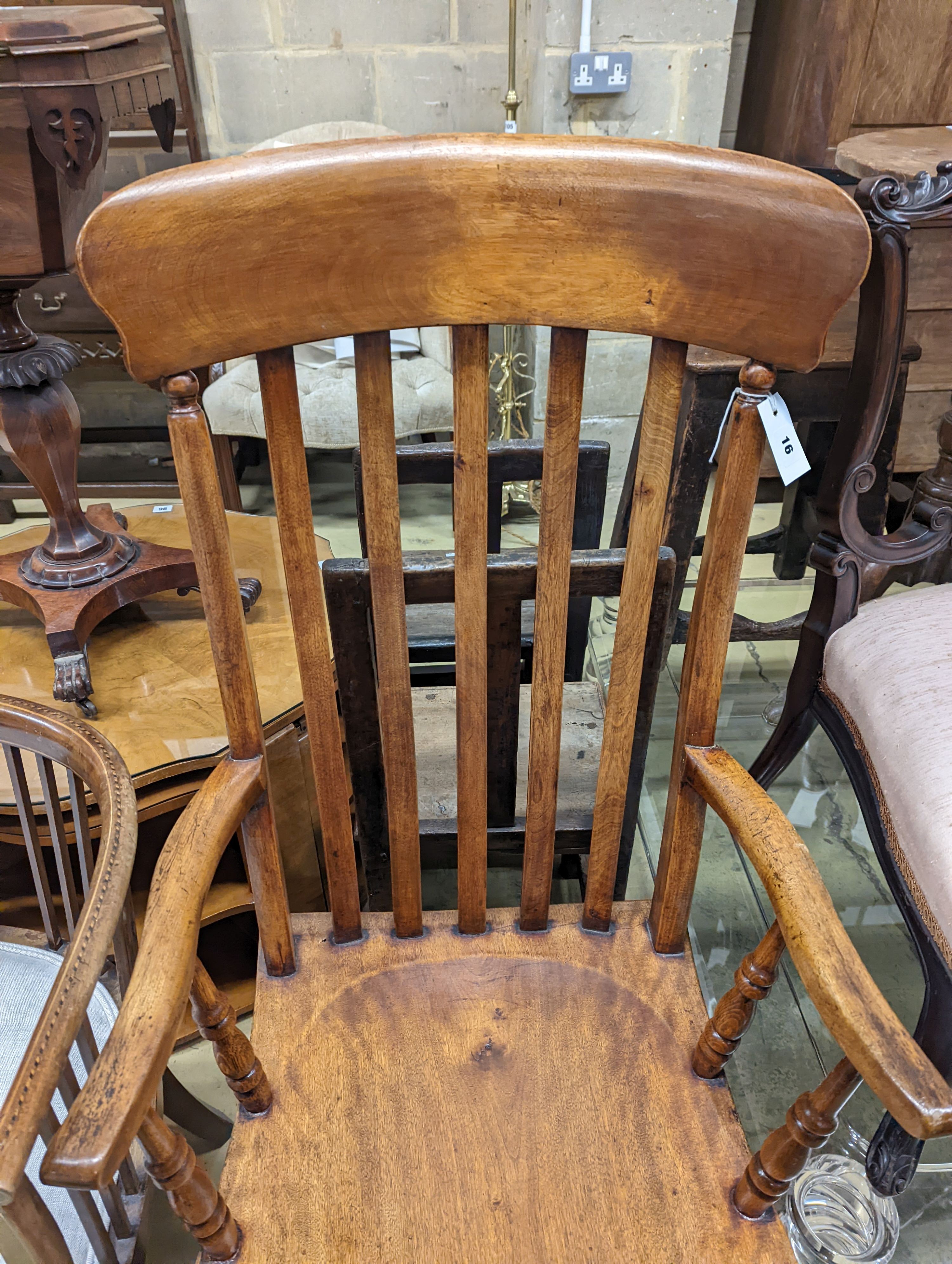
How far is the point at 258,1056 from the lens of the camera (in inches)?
31.0

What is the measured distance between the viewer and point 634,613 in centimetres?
76

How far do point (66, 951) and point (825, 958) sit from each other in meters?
0.61

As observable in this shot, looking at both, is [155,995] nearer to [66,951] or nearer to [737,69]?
[66,951]

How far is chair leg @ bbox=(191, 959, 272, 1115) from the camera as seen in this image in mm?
686

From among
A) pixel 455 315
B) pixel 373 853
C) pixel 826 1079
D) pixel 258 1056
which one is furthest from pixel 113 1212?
pixel 455 315

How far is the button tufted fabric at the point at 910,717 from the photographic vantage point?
871 millimetres

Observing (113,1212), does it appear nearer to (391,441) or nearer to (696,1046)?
(696,1046)

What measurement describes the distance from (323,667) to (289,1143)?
0.39 metres

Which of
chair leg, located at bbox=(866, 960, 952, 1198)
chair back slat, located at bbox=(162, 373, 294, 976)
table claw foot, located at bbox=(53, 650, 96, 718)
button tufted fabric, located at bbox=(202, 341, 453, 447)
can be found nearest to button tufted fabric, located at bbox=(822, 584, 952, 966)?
chair leg, located at bbox=(866, 960, 952, 1198)

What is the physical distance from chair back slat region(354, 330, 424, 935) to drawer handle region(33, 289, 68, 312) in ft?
6.96

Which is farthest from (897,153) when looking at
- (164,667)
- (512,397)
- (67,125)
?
(512,397)

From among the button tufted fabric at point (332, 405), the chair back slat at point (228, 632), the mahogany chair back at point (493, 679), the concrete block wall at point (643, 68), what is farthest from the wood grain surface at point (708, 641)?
the button tufted fabric at point (332, 405)

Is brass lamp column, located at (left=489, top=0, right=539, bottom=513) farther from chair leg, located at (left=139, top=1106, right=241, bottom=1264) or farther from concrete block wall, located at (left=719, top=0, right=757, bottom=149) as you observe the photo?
chair leg, located at (left=139, top=1106, right=241, bottom=1264)

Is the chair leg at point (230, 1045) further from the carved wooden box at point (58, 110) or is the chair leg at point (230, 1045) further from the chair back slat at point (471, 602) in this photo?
the carved wooden box at point (58, 110)
